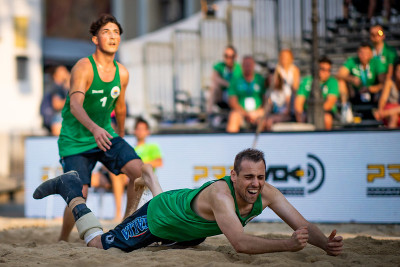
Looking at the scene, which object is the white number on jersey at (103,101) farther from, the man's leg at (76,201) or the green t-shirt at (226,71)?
the green t-shirt at (226,71)

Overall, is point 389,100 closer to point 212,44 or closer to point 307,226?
point 212,44

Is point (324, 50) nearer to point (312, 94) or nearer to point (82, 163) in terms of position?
point (312, 94)

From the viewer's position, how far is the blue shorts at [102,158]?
21.9 ft

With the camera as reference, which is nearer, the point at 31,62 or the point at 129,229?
the point at 129,229

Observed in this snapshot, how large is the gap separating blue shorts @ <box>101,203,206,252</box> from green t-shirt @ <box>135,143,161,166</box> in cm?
365

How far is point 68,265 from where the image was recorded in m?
5.27

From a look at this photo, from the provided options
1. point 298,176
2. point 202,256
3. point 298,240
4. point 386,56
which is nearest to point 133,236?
point 202,256

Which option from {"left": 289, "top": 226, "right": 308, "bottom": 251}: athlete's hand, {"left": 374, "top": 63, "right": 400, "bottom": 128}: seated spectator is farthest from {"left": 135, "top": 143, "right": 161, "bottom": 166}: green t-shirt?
{"left": 289, "top": 226, "right": 308, "bottom": 251}: athlete's hand

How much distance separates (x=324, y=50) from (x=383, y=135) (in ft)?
14.3

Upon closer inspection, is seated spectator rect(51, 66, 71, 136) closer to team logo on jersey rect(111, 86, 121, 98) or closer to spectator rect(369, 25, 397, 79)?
team logo on jersey rect(111, 86, 121, 98)

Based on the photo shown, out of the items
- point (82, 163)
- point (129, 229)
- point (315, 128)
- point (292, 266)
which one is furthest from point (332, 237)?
point (315, 128)

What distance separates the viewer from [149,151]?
9781mm

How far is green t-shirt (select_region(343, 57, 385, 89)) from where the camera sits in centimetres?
1050

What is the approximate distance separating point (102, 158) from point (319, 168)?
3.47m
